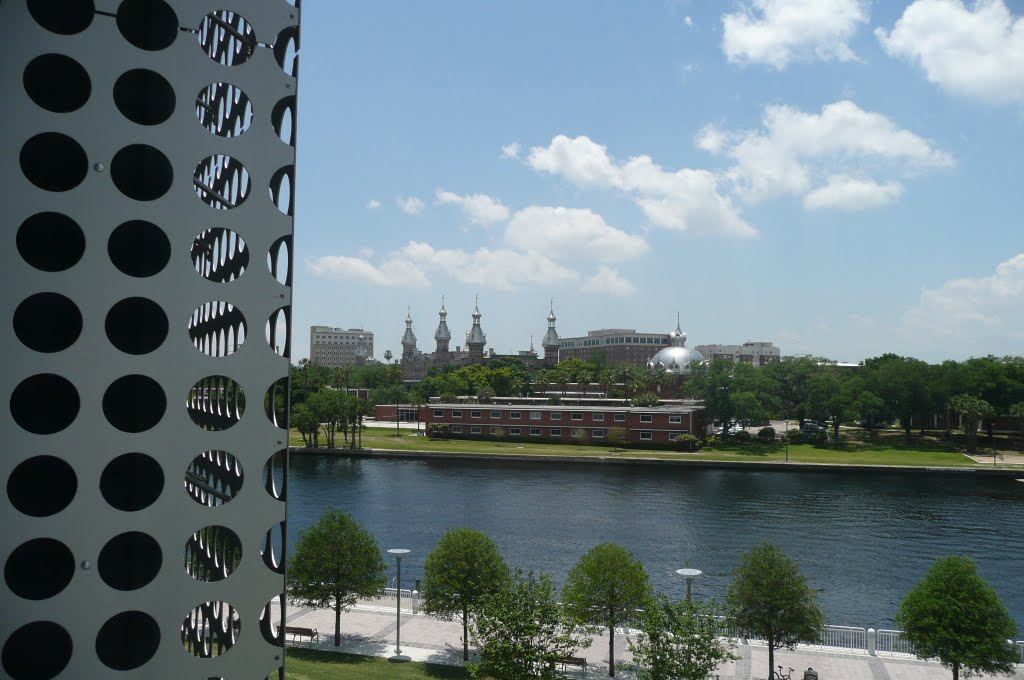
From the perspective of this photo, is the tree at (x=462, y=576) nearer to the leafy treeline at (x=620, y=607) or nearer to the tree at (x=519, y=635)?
the leafy treeline at (x=620, y=607)

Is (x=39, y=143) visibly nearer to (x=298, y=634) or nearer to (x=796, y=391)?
(x=298, y=634)

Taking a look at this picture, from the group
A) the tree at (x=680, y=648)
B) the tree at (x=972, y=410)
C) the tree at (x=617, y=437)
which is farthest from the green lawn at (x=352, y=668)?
the tree at (x=972, y=410)

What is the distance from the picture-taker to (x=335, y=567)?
27.3 metres

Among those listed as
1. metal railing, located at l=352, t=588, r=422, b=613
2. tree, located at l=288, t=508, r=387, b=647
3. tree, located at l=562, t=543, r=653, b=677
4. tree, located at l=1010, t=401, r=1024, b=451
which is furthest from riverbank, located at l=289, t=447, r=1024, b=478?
tree, located at l=288, t=508, r=387, b=647

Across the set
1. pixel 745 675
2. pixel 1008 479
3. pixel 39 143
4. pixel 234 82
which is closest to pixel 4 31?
pixel 39 143

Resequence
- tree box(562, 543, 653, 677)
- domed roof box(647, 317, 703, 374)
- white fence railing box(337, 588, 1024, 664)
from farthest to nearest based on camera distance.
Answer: domed roof box(647, 317, 703, 374)
white fence railing box(337, 588, 1024, 664)
tree box(562, 543, 653, 677)

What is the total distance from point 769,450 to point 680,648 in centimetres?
7299

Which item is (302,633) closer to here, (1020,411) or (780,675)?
(780,675)

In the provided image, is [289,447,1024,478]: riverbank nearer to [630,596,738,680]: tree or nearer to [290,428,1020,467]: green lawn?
[290,428,1020,467]: green lawn

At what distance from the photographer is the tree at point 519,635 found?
20203 mm

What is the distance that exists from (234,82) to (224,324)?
4.38 m

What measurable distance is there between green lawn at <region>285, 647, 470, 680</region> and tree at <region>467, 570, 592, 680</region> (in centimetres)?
215

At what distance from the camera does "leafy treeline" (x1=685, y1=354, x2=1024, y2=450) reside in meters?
91.7

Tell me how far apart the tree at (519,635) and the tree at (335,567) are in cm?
682
